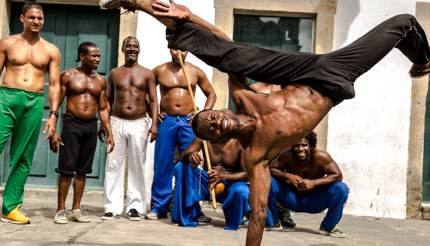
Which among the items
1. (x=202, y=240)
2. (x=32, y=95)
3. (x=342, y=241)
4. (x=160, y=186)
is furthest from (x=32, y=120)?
(x=342, y=241)

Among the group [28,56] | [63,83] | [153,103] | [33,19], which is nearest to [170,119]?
[153,103]

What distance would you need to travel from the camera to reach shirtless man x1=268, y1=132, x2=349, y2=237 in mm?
6238

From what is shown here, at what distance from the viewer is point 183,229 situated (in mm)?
6258

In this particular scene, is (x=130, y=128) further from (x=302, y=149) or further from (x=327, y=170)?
(x=327, y=170)

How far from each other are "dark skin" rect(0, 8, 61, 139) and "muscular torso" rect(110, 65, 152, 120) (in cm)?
81

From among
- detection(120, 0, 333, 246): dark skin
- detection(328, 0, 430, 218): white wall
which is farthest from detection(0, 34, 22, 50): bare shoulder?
detection(328, 0, 430, 218): white wall

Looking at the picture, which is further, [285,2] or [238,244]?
[285,2]

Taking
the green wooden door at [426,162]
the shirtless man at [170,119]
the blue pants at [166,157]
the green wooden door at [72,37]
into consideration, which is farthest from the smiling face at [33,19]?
the green wooden door at [426,162]

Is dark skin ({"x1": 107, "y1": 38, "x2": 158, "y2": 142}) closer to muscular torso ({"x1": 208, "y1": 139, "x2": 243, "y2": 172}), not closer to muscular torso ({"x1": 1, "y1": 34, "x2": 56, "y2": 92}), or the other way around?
muscular torso ({"x1": 208, "y1": 139, "x2": 243, "y2": 172})

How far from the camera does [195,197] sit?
6535mm

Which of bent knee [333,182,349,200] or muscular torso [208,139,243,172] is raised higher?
muscular torso [208,139,243,172]

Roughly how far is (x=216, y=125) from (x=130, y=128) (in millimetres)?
2882

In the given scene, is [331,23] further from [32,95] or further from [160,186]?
[32,95]

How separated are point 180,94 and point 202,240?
2015 mm
